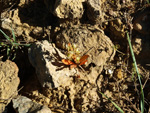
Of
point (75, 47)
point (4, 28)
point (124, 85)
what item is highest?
point (4, 28)

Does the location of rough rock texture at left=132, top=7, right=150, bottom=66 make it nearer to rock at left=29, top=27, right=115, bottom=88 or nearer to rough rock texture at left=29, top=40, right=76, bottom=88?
rock at left=29, top=27, right=115, bottom=88

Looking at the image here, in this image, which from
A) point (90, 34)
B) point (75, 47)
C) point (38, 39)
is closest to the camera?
point (75, 47)

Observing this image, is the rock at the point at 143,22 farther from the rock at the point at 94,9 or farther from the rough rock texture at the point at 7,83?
the rough rock texture at the point at 7,83

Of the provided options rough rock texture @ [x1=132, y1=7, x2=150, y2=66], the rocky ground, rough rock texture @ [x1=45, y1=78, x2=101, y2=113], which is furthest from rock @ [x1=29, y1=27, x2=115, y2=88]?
rough rock texture @ [x1=132, y1=7, x2=150, y2=66]

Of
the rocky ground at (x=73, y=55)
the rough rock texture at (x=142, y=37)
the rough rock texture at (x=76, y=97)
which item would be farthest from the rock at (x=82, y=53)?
the rough rock texture at (x=142, y=37)

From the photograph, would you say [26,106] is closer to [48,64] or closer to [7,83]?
[7,83]

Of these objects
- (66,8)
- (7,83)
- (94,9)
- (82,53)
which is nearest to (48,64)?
(82,53)

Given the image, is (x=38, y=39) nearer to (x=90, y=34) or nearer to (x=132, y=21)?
(x=90, y=34)

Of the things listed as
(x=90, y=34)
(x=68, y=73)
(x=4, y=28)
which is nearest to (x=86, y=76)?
(x=68, y=73)
